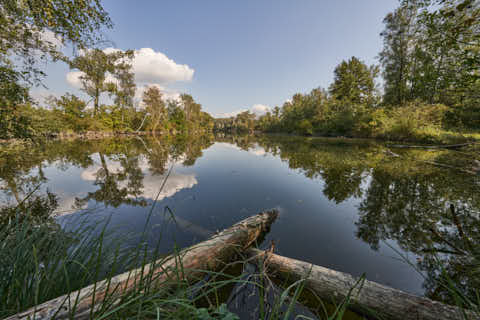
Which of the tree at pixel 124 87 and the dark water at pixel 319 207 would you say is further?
the tree at pixel 124 87

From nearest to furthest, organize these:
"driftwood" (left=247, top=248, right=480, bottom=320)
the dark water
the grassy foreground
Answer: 1. the grassy foreground
2. "driftwood" (left=247, top=248, right=480, bottom=320)
3. the dark water

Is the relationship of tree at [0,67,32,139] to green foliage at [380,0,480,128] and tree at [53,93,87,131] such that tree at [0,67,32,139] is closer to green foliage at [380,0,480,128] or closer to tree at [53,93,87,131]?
green foliage at [380,0,480,128]

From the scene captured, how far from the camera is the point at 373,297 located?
150 cm

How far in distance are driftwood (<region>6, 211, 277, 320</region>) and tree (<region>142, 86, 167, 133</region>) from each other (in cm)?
4396

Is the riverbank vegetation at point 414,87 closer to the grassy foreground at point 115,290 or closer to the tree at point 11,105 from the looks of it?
the grassy foreground at point 115,290

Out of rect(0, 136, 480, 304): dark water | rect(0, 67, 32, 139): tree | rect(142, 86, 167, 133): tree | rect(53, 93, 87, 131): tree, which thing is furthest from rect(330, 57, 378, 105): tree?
rect(53, 93, 87, 131): tree

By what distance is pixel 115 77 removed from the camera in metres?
24.5

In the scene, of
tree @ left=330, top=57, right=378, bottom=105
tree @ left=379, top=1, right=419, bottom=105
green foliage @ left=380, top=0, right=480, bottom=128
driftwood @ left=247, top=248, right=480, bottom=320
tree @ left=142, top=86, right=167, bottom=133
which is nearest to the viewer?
driftwood @ left=247, top=248, right=480, bottom=320

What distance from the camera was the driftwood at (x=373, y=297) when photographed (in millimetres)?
1304

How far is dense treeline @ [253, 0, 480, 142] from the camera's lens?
4086mm

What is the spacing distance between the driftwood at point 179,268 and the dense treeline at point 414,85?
595cm

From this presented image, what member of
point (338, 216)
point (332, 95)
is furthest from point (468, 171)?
point (332, 95)

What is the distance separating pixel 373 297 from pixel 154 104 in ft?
152

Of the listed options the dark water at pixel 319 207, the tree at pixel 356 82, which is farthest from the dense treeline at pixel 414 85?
the dark water at pixel 319 207
